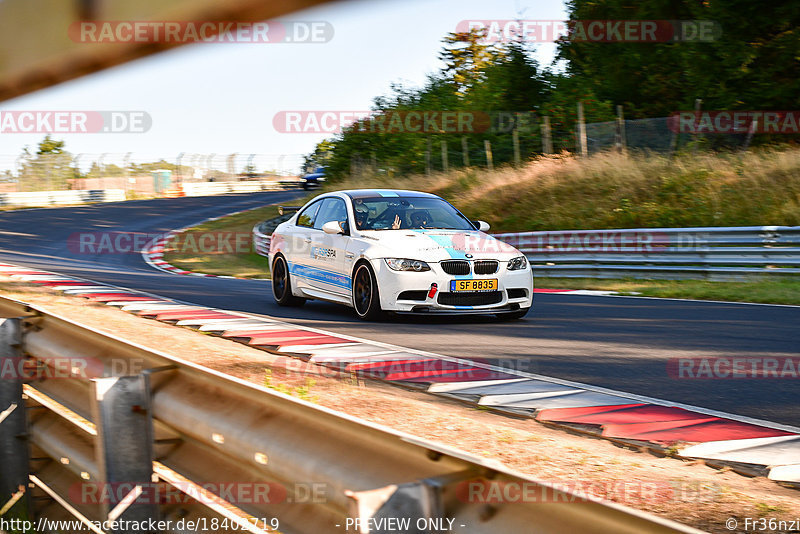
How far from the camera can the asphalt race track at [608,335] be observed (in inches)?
245

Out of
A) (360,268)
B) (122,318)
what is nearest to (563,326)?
(360,268)

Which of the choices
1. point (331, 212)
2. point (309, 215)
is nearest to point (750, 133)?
point (309, 215)

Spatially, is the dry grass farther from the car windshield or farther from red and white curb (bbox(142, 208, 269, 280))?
the car windshield

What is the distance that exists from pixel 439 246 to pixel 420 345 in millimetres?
2076

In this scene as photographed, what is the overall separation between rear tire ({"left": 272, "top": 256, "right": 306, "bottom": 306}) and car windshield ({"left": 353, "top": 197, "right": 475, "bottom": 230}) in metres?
1.55

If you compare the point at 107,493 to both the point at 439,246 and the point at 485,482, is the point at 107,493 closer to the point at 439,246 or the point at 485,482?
the point at 485,482

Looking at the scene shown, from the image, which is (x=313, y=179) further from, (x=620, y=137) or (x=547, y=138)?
(x=620, y=137)

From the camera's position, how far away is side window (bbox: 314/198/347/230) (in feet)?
36.5

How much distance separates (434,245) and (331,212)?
77.9 inches

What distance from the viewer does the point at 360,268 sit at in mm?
10180

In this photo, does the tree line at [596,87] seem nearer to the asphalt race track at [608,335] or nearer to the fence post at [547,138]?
the fence post at [547,138]

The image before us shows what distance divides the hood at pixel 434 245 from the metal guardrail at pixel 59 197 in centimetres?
3825

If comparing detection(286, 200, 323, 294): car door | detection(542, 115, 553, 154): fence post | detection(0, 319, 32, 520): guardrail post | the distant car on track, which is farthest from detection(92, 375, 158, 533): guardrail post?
the distant car on track

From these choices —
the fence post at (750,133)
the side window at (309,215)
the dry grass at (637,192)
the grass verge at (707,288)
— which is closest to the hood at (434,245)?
the side window at (309,215)
